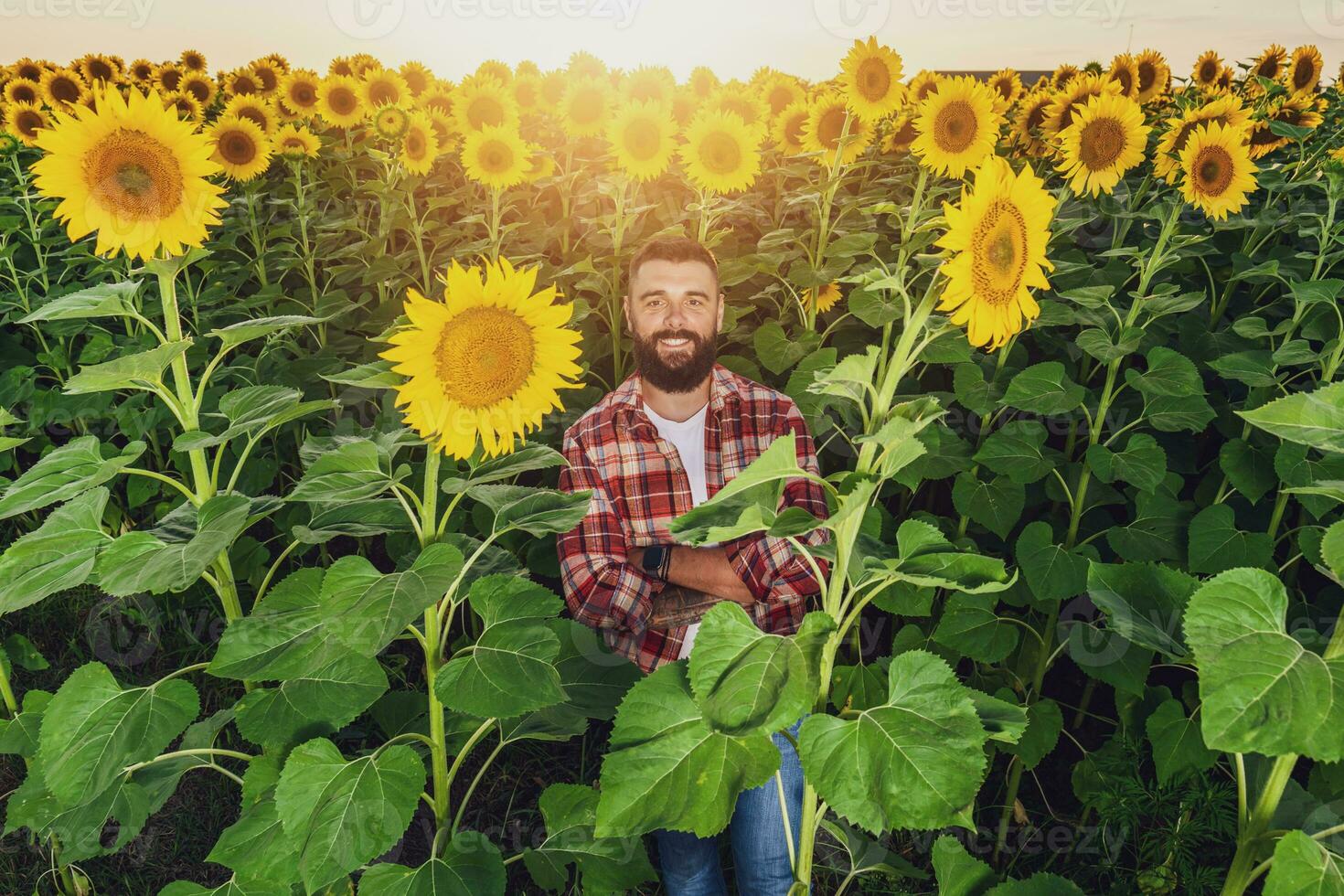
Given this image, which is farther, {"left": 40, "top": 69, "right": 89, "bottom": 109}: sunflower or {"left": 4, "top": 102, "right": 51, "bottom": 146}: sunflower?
{"left": 40, "top": 69, "right": 89, "bottom": 109}: sunflower

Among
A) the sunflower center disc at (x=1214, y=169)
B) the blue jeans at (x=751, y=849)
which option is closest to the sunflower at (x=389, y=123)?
the blue jeans at (x=751, y=849)

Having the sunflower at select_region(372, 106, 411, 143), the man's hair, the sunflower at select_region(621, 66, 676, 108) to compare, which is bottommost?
the man's hair

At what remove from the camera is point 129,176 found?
5.30 ft

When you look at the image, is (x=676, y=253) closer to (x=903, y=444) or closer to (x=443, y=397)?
(x=443, y=397)

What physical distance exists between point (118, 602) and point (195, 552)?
7.71ft

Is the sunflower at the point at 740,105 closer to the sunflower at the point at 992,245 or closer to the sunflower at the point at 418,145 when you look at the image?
the sunflower at the point at 418,145

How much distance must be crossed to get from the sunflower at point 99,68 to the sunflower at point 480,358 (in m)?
10.8

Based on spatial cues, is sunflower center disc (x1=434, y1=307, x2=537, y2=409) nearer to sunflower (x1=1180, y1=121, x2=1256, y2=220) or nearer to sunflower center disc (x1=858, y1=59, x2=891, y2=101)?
sunflower center disc (x1=858, y1=59, x2=891, y2=101)

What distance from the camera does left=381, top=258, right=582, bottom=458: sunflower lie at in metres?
1.48

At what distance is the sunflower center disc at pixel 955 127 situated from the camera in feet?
10.2

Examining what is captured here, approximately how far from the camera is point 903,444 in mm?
1169

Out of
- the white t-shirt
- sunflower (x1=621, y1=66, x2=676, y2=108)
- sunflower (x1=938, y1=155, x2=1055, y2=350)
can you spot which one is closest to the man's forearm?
the white t-shirt

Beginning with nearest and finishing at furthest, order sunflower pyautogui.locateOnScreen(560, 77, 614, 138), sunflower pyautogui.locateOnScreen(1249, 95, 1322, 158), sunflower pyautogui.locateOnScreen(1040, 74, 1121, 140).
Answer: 1. sunflower pyautogui.locateOnScreen(1040, 74, 1121, 140)
2. sunflower pyautogui.locateOnScreen(560, 77, 614, 138)
3. sunflower pyautogui.locateOnScreen(1249, 95, 1322, 158)

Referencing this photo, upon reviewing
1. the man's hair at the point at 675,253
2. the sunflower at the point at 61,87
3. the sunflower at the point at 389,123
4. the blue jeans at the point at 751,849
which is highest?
the sunflower at the point at 61,87
